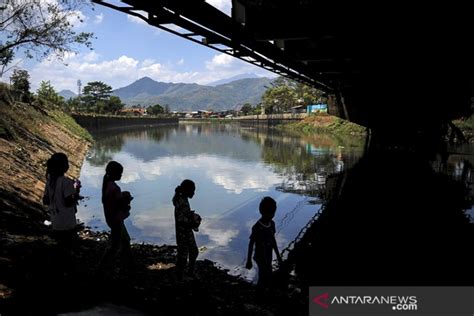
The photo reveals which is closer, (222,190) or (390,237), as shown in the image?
(390,237)

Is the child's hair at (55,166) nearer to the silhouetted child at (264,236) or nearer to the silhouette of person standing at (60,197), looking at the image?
the silhouette of person standing at (60,197)

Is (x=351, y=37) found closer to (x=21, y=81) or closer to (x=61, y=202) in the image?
(x=61, y=202)

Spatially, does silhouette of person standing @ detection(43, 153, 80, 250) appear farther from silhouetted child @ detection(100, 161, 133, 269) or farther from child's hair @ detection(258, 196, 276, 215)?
child's hair @ detection(258, 196, 276, 215)

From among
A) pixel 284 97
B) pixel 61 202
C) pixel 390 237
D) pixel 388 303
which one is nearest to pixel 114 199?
pixel 61 202

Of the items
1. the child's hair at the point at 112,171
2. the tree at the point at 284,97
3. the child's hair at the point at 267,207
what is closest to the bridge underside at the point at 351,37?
the child's hair at the point at 112,171

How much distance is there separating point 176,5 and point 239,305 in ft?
17.0

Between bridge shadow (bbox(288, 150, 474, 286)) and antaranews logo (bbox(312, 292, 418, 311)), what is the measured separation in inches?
77.2

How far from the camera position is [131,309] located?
226 inches

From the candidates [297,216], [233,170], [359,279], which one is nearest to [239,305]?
[359,279]

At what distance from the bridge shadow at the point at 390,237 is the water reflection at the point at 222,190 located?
1347 mm

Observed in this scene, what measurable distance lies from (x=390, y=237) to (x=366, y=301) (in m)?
7.22

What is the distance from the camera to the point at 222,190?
74.3 feet

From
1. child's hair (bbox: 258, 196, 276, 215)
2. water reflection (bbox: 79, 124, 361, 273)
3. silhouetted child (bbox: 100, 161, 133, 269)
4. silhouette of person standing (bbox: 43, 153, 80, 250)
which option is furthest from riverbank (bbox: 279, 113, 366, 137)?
silhouette of person standing (bbox: 43, 153, 80, 250)

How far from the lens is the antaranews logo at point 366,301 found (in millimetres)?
6426
